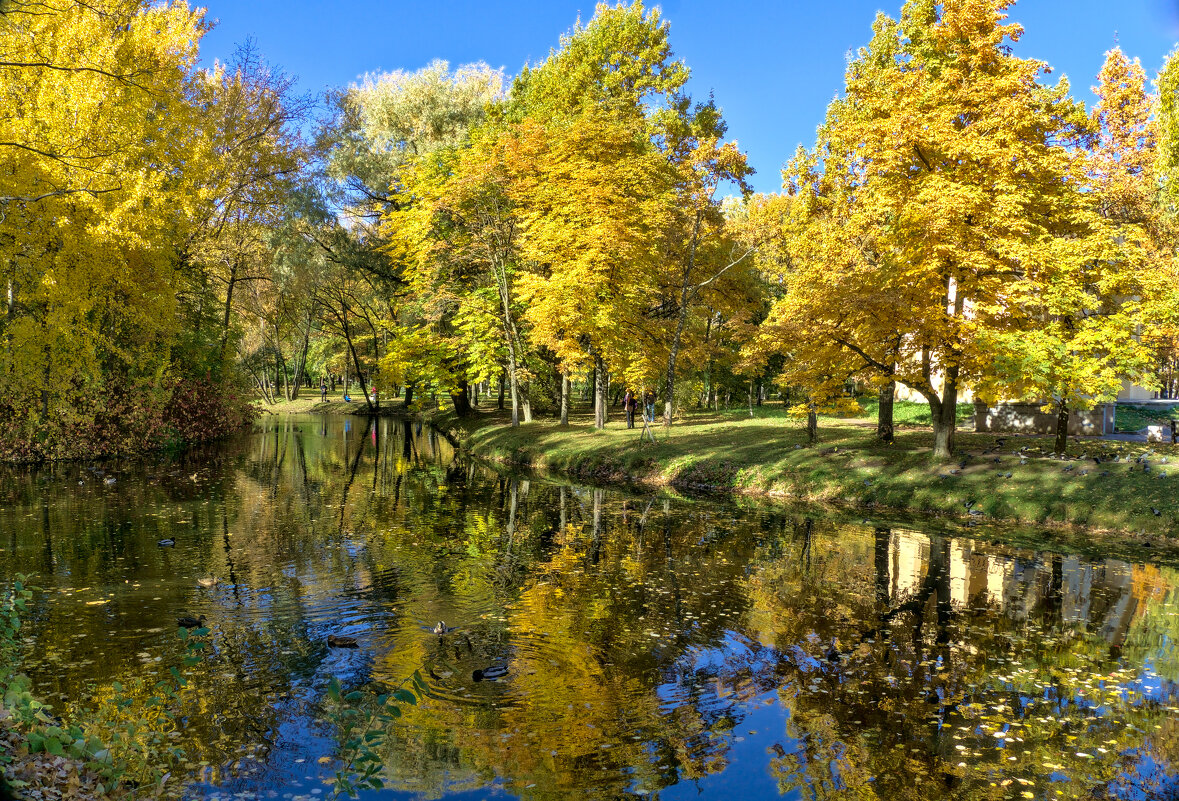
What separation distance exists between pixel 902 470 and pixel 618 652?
15.0m

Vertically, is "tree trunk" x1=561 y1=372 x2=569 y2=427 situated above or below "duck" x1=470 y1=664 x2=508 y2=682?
above

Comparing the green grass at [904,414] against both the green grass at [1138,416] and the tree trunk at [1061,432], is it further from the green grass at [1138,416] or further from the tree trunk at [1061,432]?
the tree trunk at [1061,432]

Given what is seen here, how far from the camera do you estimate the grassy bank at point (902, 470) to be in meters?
18.3

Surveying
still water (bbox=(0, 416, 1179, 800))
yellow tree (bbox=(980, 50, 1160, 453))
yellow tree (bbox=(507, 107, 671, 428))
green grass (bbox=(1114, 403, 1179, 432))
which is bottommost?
still water (bbox=(0, 416, 1179, 800))

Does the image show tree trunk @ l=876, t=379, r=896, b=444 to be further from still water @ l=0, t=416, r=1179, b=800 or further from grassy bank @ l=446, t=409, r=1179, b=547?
still water @ l=0, t=416, r=1179, b=800

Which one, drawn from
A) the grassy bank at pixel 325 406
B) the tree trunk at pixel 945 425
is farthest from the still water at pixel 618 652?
the grassy bank at pixel 325 406

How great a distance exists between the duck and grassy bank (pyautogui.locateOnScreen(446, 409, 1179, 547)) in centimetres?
1480

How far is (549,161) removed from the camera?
104 feet

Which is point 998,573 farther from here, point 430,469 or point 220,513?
point 430,469

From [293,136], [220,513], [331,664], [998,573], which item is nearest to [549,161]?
[293,136]

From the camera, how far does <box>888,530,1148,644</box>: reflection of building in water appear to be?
1189 centimetres

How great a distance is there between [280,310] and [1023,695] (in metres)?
Result: 43.1

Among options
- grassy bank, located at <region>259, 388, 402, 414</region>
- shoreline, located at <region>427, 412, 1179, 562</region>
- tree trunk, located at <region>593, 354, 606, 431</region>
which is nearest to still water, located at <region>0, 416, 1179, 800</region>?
shoreline, located at <region>427, 412, 1179, 562</region>

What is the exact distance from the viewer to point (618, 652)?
9.84m
